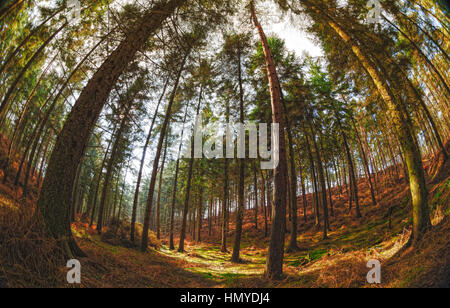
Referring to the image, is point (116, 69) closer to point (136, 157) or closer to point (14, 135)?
point (14, 135)

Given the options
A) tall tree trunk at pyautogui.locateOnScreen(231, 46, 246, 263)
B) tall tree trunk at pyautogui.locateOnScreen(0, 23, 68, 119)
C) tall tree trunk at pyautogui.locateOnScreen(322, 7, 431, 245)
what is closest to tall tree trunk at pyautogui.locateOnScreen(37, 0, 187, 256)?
tall tree trunk at pyautogui.locateOnScreen(0, 23, 68, 119)

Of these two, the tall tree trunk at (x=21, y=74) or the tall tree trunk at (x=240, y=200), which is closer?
the tall tree trunk at (x=21, y=74)

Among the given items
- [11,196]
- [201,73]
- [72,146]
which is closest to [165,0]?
[201,73]

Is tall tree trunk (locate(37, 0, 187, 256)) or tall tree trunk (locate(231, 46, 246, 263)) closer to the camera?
tall tree trunk (locate(37, 0, 187, 256))

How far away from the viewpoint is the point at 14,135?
2609mm

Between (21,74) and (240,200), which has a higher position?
(21,74)

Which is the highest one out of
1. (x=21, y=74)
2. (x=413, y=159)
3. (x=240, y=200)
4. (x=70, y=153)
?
(x=21, y=74)

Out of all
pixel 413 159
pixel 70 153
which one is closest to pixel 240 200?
pixel 413 159

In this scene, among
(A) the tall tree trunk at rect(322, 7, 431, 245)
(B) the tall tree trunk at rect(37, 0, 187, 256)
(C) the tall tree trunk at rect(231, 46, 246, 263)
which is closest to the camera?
(B) the tall tree trunk at rect(37, 0, 187, 256)

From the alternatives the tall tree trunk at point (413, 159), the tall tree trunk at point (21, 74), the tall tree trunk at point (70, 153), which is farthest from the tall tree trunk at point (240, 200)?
the tall tree trunk at point (21, 74)

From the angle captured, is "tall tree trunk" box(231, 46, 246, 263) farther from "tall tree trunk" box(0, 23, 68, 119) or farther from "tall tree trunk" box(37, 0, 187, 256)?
"tall tree trunk" box(0, 23, 68, 119)

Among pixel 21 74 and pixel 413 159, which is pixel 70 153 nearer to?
pixel 21 74

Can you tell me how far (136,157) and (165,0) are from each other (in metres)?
15.5

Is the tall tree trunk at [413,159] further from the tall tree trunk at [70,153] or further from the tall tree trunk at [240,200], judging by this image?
the tall tree trunk at [240,200]
